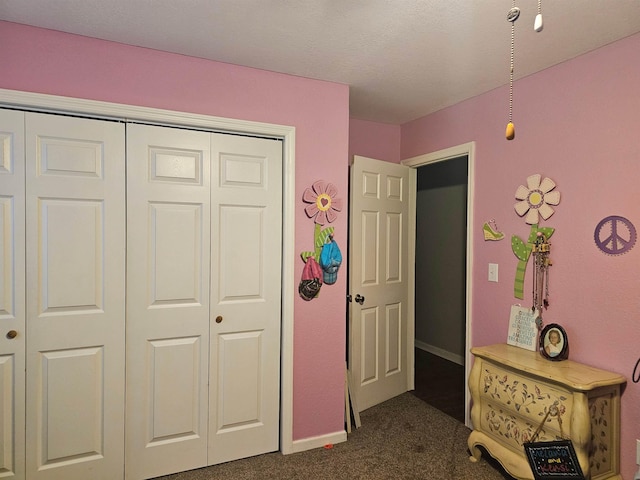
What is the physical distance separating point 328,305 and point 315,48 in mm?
1562

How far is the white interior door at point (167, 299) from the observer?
2.24 m

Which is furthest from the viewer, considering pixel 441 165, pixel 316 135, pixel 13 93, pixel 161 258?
pixel 441 165

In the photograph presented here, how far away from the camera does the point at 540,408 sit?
2092 millimetres

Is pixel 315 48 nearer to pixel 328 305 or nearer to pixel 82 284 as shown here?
pixel 328 305

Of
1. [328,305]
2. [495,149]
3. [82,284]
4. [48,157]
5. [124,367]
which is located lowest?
[124,367]

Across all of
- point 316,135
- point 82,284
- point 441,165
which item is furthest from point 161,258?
point 441,165

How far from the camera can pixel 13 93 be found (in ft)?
6.41

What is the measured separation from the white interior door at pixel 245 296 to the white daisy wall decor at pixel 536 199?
1.55 m

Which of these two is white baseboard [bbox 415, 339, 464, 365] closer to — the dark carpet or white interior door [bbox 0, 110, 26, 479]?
the dark carpet

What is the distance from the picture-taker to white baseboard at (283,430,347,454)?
2596mm

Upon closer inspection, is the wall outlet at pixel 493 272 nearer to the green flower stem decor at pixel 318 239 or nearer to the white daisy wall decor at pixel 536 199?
the white daisy wall decor at pixel 536 199

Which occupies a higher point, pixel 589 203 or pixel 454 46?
pixel 454 46

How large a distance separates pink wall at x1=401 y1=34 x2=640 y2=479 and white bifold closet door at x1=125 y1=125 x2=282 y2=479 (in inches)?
58.5

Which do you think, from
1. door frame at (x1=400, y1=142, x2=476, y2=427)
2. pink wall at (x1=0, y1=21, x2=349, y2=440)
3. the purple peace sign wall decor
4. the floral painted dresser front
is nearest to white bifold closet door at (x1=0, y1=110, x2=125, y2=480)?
pink wall at (x1=0, y1=21, x2=349, y2=440)
